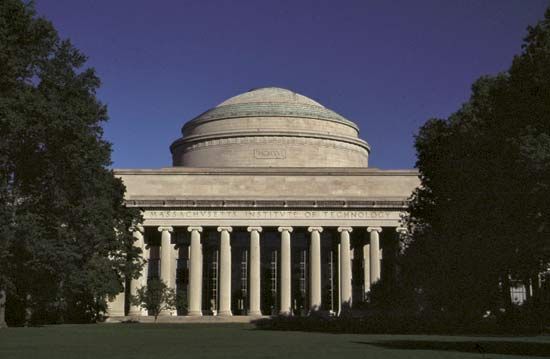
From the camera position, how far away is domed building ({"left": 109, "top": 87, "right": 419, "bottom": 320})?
81625 mm

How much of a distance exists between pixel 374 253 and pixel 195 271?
18649 mm

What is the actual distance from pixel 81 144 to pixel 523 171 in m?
24.1

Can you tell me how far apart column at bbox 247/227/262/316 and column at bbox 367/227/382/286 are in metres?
11.7

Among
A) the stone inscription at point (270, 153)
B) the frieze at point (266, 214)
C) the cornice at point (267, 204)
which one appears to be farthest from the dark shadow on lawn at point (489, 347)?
the stone inscription at point (270, 153)

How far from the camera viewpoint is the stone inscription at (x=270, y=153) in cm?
9538

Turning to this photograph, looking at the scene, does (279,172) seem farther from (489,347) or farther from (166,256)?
(489,347)

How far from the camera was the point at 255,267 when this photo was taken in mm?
81125

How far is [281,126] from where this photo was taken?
322ft

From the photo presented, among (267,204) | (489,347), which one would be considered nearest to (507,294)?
(489,347)

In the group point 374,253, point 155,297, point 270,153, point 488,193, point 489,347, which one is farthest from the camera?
point 270,153

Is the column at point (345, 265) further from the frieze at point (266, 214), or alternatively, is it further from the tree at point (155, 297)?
the tree at point (155, 297)

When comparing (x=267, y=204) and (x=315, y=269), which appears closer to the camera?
(x=315, y=269)

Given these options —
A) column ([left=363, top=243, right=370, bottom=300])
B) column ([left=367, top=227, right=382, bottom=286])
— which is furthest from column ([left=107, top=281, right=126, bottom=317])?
column ([left=367, top=227, right=382, bottom=286])

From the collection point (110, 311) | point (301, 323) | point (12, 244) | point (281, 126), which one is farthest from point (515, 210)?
point (281, 126)
